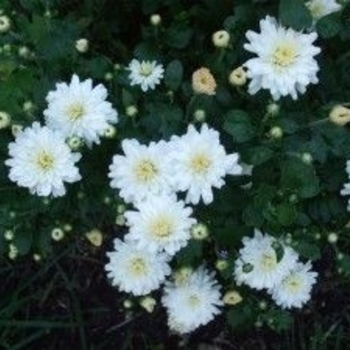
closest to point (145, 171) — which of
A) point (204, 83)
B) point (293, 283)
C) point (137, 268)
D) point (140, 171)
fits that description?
point (140, 171)

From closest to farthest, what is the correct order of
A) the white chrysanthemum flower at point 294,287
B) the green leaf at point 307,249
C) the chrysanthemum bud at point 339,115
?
1. the chrysanthemum bud at point 339,115
2. the green leaf at point 307,249
3. the white chrysanthemum flower at point 294,287

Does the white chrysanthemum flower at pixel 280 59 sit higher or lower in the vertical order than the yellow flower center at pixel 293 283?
higher

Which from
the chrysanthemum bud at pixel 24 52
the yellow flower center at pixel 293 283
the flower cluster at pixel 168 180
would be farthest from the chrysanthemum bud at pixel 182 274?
the chrysanthemum bud at pixel 24 52

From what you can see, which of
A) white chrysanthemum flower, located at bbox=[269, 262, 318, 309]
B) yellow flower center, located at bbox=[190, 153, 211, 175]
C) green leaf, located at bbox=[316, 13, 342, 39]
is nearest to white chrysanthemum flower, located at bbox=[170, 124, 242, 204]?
yellow flower center, located at bbox=[190, 153, 211, 175]

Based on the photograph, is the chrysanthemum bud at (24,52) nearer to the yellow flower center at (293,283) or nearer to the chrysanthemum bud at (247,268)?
the chrysanthemum bud at (247,268)

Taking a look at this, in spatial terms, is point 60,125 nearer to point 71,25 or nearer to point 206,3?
point 71,25

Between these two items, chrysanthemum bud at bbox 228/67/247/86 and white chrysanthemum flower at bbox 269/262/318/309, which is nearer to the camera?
chrysanthemum bud at bbox 228/67/247/86

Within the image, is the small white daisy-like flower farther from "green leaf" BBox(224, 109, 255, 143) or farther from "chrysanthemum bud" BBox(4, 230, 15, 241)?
"green leaf" BBox(224, 109, 255, 143)
